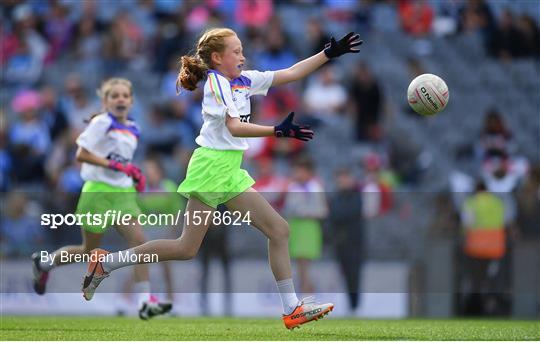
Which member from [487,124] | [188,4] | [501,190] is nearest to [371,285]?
[501,190]

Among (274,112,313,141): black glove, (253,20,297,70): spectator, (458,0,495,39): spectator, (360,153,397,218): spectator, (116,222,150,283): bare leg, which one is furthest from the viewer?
(458,0,495,39): spectator

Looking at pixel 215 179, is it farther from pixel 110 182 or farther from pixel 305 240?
pixel 305 240

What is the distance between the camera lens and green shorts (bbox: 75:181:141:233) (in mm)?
11086

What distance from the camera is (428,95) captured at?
31.7ft

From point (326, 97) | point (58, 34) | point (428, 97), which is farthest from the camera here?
point (58, 34)

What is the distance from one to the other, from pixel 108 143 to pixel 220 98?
9.10ft

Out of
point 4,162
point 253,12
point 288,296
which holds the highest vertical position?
point 253,12

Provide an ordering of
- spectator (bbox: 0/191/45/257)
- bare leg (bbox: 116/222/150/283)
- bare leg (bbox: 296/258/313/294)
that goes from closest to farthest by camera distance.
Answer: bare leg (bbox: 116/222/150/283)
spectator (bbox: 0/191/45/257)
bare leg (bbox: 296/258/313/294)

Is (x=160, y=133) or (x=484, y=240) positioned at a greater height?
(x=160, y=133)

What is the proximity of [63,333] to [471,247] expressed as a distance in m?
7.16

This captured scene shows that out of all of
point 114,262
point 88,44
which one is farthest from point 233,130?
point 88,44

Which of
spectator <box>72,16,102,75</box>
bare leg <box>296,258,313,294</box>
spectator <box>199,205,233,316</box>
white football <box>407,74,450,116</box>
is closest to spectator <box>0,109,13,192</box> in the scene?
spectator <box>72,16,102,75</box>

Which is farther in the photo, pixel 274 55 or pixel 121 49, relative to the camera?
pixel 121 49

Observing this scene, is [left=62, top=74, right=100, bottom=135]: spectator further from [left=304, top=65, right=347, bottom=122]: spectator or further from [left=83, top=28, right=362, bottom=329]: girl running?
[left=83, top=28, right=362, bottom=329]: girl running
